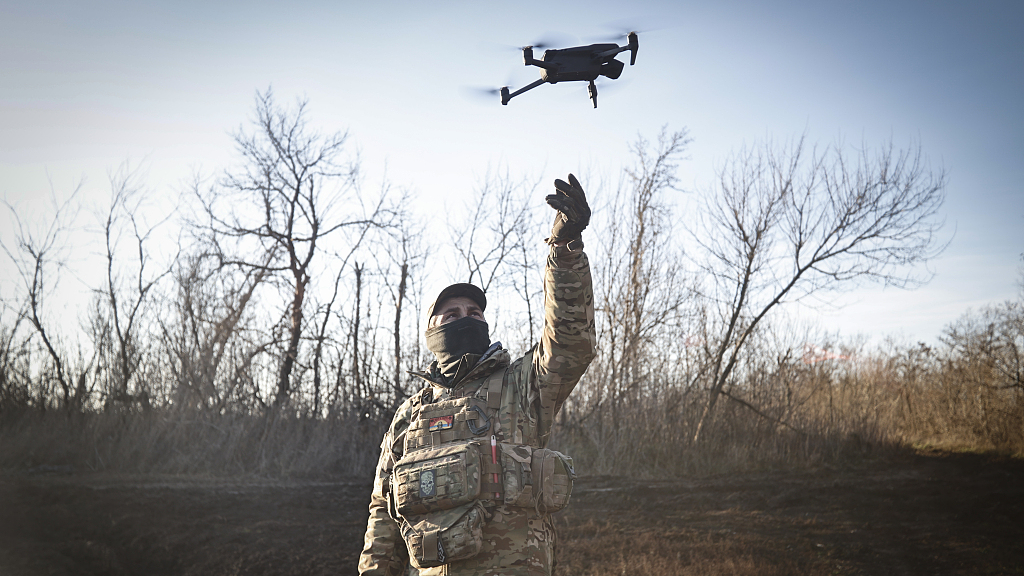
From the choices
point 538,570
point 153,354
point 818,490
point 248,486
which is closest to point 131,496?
point 248,486

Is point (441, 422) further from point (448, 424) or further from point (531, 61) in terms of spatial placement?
point (531, 61)

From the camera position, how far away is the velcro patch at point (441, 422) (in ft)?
9.61

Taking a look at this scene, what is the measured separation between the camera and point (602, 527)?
705cm

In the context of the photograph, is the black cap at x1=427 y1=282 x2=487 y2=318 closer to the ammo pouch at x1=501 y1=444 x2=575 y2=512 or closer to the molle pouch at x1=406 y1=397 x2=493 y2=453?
the molle pouch at x1=406 y1=397 x2=493 y2=453

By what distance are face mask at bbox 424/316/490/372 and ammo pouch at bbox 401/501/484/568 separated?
2.47ft

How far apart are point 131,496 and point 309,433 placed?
3566 millimetres

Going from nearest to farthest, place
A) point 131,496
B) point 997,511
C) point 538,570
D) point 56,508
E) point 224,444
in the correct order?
point 538,570, point 56,508, point 131,496, point 997,511, point 224,444

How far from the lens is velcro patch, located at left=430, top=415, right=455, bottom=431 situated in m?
2.93

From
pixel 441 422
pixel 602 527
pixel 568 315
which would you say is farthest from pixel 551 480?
pixel 602 527

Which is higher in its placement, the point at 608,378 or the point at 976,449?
the point at 608,378

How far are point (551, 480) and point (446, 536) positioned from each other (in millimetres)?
501

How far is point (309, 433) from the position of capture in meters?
10.4

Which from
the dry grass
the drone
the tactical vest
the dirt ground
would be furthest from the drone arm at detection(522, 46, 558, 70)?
the dry grass

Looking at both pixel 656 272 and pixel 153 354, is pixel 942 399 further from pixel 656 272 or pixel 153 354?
pixel 153 354
